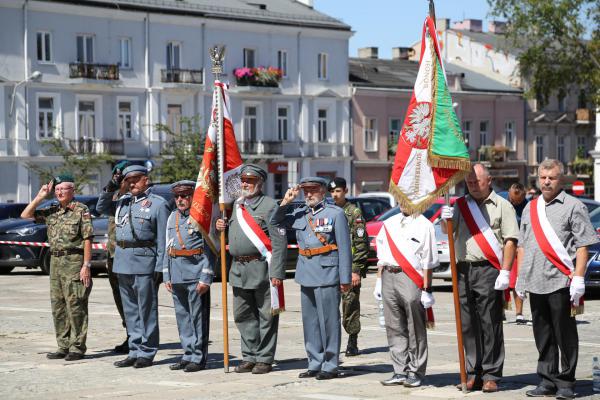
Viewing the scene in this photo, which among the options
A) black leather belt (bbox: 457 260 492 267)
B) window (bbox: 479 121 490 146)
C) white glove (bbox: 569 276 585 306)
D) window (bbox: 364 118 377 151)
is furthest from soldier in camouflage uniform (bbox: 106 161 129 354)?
window (bbox: 479 121 490 146)

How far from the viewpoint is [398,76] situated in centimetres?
6831

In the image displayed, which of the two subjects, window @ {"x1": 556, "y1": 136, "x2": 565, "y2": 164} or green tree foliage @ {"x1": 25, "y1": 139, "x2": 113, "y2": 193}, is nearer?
green tree foliage @ {"x1": 25, "y1": 139, "x2": 113, "y2": 193}

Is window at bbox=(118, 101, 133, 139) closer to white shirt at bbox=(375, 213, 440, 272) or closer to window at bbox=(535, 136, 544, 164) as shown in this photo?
window at bbox=(535, 136, 544, 164)

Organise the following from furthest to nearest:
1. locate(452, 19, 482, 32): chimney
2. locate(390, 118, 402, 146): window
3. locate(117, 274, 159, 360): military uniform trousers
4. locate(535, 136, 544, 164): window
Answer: locate(452, 19, 482, 32): chimney, locate(535, 136, 544, 164): window, locate(390, 118, 402, 146): window, locate(117, 274, 159, 360): military uniform trousers

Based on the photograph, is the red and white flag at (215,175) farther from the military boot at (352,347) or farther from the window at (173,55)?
the window at (173,55)

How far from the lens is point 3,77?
51.1m

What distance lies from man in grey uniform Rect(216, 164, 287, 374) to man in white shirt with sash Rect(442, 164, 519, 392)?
1993 millimetres

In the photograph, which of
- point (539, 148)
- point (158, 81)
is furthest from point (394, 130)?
point (158, 81)

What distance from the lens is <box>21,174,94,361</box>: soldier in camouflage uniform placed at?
1374 cm

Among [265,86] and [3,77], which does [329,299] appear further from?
[265,86]

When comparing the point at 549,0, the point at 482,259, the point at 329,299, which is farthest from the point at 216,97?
the point at 549,0

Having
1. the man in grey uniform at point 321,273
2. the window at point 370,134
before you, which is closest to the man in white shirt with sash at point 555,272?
the man in grey uniform at point 321,273

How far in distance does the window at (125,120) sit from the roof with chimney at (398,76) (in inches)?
538

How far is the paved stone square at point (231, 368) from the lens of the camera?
36.9 feet
